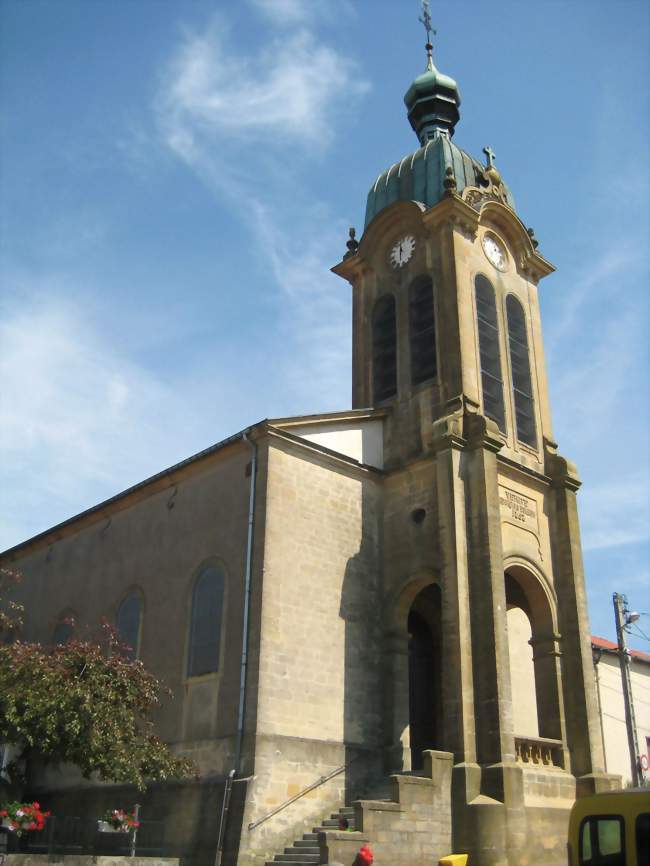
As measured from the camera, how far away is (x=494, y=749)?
60.4 feet

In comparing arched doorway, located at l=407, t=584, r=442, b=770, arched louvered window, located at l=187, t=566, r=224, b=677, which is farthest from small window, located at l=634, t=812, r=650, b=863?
arched doorway, located at l=407, t=584, r=442, b=770

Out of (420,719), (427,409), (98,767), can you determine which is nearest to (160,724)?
(98,767)

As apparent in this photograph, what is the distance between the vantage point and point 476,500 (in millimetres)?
20812

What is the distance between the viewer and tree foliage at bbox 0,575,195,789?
1653 centimetres

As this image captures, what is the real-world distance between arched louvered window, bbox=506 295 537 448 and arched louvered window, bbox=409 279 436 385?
96.1 inches

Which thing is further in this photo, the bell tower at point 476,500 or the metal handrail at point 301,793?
the bell tower at point 476,500

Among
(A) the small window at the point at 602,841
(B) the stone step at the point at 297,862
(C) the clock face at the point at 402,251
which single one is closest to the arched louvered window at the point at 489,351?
(C) the clock face at the point at 402,251

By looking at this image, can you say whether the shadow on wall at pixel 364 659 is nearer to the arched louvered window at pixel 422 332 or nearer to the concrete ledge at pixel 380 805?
the concrete ledge at pixel 380 805

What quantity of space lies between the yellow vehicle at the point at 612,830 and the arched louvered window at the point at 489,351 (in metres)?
12.3

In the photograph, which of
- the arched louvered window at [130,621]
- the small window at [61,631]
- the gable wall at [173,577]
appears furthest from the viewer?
the small window at [61,631]

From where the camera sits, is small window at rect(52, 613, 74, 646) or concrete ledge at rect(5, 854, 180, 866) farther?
small window at rect(52, 613, 74, 646)

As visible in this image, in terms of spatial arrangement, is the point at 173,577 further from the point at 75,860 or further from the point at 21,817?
the point at 75,860

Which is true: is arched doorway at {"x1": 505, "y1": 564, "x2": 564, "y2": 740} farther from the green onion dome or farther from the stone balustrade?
the green onion dome

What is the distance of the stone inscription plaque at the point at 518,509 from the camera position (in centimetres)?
2220
